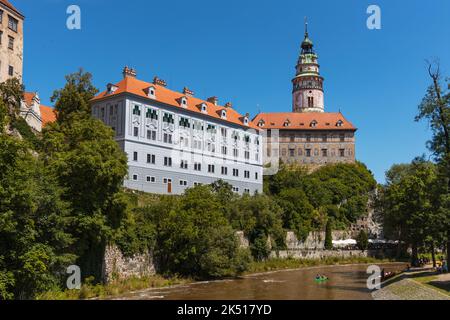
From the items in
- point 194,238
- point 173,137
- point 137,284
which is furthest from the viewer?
point 173,137

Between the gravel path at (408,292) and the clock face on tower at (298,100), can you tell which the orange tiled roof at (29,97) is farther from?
the clock face on tower at (298,100)

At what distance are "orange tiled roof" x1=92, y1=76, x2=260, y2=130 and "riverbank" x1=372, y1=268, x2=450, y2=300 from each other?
1328 inches

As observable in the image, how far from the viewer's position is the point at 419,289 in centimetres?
2911

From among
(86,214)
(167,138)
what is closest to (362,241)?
(167,138)

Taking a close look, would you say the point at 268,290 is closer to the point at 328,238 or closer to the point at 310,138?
the point at 328,238

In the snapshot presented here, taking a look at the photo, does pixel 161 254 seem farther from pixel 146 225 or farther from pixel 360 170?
pixel 360 170

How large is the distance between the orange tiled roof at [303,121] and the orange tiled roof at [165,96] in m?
23.2

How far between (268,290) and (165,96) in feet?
101

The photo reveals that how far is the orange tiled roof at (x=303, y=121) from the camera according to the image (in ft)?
299

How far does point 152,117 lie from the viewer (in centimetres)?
5603

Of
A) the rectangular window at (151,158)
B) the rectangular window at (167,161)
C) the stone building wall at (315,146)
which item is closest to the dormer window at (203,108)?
the rectangular window at (167,161)

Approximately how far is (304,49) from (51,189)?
94.9 metres

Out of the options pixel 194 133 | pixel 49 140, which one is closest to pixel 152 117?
pixel 194 133

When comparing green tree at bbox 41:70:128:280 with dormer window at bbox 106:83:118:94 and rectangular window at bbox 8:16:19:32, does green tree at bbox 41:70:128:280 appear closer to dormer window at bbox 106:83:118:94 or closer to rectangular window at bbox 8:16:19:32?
dormer window at bbox 106:83:118:94
